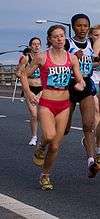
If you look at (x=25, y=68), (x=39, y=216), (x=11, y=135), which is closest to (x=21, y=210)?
(x=39, y=216)

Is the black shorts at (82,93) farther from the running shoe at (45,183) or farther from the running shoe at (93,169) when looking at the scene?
the running shoe at (45,183)

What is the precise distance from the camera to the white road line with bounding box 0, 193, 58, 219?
6.74m

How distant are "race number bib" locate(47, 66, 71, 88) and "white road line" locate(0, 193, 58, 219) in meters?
1.42

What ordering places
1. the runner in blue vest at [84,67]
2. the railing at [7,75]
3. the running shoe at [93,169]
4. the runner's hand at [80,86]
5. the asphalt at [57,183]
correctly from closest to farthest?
the asphalt at [57,183]
the runner's hand at [80,86]
the running shoe at [93,169]
the runner in blue vest at [84,67]
the railing at [7,75]

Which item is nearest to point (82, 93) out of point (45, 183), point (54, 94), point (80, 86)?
point (80, 86)

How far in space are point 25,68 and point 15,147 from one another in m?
3.84

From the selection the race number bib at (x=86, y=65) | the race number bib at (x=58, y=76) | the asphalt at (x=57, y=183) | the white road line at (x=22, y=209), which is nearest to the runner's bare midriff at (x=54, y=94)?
the race number bib at (x=58, y=76)

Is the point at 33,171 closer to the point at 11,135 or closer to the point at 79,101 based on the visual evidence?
the point at 79,101

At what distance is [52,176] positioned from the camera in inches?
360

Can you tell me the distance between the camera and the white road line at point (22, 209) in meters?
6.74

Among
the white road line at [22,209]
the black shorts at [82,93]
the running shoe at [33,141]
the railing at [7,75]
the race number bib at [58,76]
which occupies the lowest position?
the railing at [7,75]

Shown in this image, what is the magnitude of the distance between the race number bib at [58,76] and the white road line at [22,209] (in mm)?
1416

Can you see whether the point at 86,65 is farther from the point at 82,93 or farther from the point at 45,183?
the point at 45,183

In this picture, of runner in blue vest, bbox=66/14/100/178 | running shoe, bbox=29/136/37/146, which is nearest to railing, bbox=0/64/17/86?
running shoe, bbox=29/136/37/146
